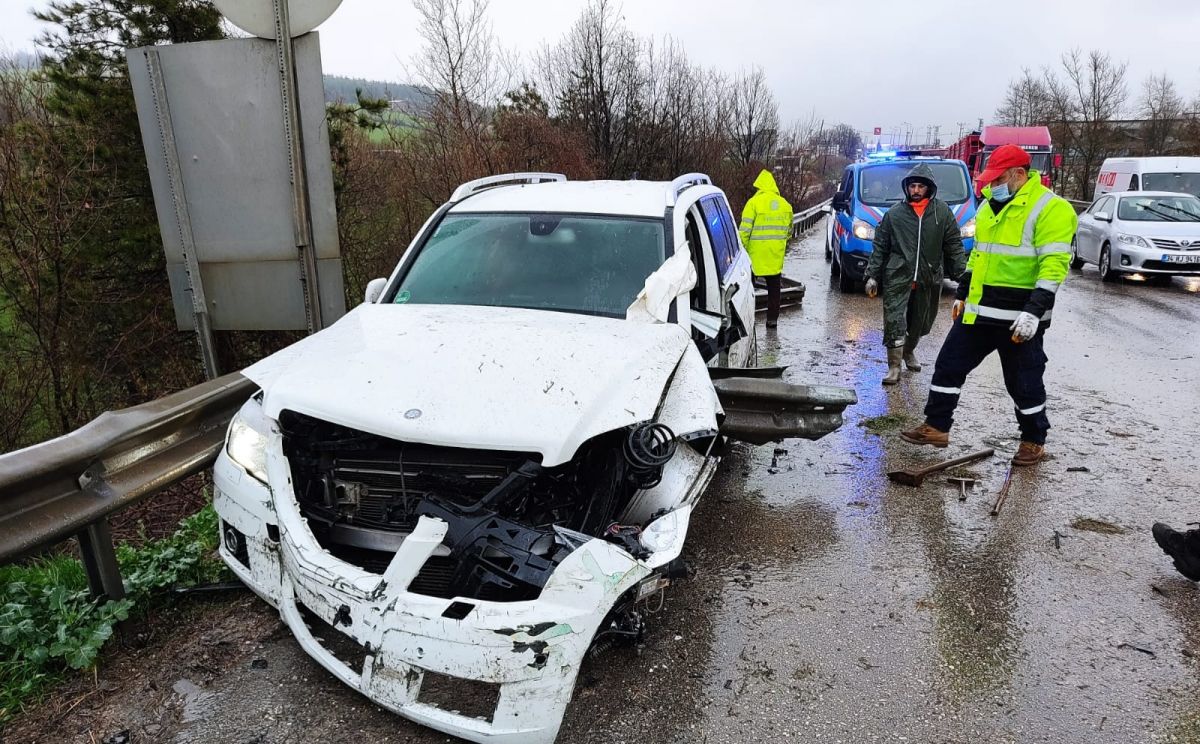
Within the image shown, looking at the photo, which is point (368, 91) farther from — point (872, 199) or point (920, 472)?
point (920, 472)

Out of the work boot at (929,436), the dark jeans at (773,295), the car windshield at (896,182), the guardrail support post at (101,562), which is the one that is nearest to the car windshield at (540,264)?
the guardrail support post at (101,562)

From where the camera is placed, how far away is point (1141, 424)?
558 cm

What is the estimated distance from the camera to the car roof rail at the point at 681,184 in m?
4.36

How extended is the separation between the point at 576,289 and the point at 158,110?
236 cm

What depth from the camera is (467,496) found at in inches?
105

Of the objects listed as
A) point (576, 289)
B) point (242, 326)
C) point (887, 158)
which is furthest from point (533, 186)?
point (887, 158)

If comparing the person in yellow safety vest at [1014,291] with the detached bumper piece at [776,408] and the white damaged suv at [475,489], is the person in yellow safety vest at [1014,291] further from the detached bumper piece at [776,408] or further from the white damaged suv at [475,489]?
the white damaged suv at [475,489]

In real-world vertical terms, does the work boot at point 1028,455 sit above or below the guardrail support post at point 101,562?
below

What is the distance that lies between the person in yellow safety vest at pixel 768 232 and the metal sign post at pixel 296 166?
5.60 m

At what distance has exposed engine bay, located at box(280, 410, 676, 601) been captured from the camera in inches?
95.8

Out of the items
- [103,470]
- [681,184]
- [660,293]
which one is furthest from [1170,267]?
[103,470]

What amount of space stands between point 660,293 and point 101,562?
8.70ft

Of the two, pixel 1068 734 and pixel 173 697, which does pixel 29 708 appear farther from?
pixel 1068 734

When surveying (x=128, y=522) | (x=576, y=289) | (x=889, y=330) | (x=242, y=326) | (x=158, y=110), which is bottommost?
(x=128, y=522)
